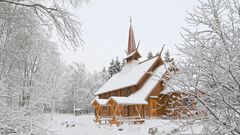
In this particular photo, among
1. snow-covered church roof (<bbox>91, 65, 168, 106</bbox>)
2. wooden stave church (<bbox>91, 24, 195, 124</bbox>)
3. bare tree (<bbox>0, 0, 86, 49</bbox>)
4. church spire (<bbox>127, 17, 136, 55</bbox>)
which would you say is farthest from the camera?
church spire (<bbox>127, 17, 136, 55</bbox>)

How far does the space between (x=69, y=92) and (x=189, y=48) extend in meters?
47.0

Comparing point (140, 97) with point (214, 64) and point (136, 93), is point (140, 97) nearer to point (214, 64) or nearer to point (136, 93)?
point (136, 93)

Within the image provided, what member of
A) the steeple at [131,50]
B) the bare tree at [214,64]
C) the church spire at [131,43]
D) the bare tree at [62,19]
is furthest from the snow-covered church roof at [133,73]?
the bare tree at [214,64]

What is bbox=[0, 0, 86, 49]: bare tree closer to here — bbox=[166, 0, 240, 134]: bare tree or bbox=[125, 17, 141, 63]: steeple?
bbox=[166, 0, 240, 134]: bare tree

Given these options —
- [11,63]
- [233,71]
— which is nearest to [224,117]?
[233,71]

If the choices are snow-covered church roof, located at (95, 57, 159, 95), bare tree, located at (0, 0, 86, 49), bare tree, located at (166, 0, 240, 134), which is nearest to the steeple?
snow-covered church roof, located at (95, 57, 159, 95)

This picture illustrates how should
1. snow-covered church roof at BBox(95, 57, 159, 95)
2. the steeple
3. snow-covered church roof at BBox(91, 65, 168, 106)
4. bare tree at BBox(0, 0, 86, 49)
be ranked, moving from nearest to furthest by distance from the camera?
1. bare tree at BBox(0, 0, 86, 49)
2. snow-covered church roof at BBox(91, 65, 168, 106)
3. snow-covered church roof at BBox(95, 57, 159, 95)
4. the steeple

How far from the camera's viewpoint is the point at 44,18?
478 centimetres

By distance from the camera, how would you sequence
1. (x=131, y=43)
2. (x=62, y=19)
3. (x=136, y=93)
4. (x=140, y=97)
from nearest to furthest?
1. (x=62, y=19)
2. (x=140, y=97)
3. (x=136, y=93)
4. (x=131, y=43)

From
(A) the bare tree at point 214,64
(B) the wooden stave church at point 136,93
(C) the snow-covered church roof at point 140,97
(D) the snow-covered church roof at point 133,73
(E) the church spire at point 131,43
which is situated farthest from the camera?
(E) the church spire at point 131,43

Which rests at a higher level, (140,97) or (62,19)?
(62,19)

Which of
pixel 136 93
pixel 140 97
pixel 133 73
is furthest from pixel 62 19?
pixel 133 73

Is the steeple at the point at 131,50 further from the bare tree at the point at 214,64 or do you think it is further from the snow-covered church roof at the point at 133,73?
the bare tree at the point at 214,64

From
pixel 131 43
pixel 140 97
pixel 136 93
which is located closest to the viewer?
pixel 140 97
